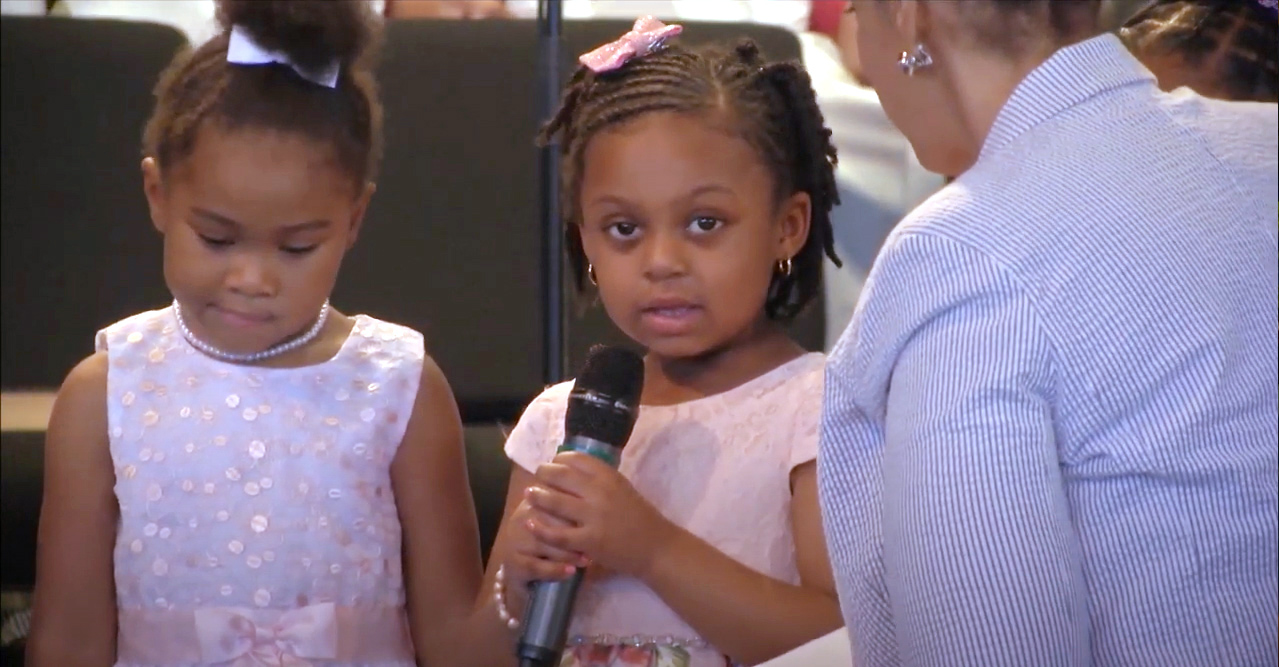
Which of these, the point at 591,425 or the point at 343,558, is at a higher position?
the point at 591,425

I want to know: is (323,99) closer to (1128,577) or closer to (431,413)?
(431,413)

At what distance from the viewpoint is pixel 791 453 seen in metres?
1.26

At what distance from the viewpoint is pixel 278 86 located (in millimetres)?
1249

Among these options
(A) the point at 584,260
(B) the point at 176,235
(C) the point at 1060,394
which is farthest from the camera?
(A) the point at 584,260

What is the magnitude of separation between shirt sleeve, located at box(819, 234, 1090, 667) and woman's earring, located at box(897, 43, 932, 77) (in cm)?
15

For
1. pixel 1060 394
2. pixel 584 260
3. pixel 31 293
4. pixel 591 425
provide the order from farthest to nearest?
pixel 31 293 < pixel 584 260 < pixel 591 425 < pixel 1060 394

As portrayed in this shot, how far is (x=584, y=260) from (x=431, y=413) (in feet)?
0.76

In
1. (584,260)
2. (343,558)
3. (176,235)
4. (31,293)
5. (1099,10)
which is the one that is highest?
(1099,10)

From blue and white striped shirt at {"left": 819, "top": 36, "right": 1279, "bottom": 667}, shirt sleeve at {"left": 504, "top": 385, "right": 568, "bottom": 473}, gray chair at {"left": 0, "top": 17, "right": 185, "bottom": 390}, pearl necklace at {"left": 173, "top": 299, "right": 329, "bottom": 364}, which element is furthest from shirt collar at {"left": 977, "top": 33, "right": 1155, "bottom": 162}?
gray chair at {"left": 0, "top": 17, "right": 185, "bottom": 390}

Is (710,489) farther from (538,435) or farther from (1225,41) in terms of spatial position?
(1225,41)

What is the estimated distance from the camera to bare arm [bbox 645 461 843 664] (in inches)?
47.7

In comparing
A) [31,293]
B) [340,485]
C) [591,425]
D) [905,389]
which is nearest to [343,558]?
[340,485]

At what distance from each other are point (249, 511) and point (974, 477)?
665 millimetres

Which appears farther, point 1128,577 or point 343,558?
point 343,558
